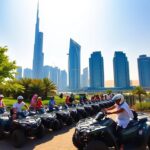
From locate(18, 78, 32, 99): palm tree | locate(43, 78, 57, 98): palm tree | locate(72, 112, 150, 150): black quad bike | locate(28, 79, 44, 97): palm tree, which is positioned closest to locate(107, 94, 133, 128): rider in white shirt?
locate(72, 112, 150, 150): black quad bike

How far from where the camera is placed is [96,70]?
188 m

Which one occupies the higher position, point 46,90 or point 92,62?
point 92,62

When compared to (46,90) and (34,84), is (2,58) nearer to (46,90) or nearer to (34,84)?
(34,84)

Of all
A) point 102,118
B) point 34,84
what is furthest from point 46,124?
point 34,84

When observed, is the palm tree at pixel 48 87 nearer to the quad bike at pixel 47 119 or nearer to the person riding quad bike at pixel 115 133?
the quad bike at pixel 47 119

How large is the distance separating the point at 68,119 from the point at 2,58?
1656cm

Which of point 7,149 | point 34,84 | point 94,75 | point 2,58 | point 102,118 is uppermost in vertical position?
point 94,75

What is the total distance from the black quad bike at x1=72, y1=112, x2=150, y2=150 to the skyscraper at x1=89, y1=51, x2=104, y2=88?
181 metres

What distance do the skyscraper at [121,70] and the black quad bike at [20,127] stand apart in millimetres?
182236

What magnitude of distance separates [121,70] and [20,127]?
185 meters

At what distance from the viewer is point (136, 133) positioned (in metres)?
Result: 6.15

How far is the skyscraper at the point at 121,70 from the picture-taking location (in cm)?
18675

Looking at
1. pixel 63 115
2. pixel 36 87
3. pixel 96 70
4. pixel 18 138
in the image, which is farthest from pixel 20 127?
pixel 96 70

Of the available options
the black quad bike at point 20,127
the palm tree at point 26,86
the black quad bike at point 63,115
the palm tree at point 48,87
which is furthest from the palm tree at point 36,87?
the black quad bike at point 20,127
